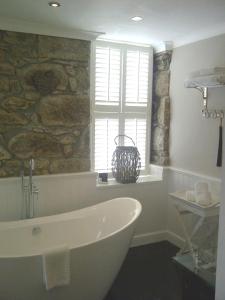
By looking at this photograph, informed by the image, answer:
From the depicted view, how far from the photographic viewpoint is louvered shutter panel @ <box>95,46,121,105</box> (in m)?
3.28

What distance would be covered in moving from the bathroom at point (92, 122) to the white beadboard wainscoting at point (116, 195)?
0.03 feet

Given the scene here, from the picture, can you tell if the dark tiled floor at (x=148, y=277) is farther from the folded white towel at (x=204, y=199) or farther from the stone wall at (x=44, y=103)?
the stone wall at (x=44, y=103)

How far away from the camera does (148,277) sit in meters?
2.78

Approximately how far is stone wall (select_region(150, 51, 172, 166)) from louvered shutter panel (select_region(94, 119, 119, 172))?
520 mm

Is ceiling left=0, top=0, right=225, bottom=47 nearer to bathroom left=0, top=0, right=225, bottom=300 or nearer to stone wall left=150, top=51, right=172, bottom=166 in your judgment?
bathroom left=0, top=0, right=225, bottom=300

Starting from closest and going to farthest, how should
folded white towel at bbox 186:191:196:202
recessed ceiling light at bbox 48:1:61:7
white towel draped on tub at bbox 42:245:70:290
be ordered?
white towel draped on tub at bbox 42:245:70:290
recessed ceiling light at bbox 48:1:61:7
folded white towel at bbox 186:191:196:202

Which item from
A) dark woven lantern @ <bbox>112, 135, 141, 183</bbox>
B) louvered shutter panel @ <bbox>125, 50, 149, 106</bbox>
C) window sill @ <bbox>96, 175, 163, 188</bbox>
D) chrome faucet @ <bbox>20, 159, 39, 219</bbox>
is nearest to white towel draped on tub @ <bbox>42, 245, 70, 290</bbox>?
chrome faucet @ <bbox>20, 159, 39, 219</bbox>

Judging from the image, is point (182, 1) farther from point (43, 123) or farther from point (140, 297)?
point (140, 297)

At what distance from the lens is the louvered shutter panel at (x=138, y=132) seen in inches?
140

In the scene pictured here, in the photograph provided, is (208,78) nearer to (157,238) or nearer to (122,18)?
(122,18)

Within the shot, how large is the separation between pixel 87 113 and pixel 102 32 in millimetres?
830

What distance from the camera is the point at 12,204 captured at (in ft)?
9.30

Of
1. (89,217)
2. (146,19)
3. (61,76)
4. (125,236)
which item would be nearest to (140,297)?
(125,236)

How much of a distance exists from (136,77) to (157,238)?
196cm
